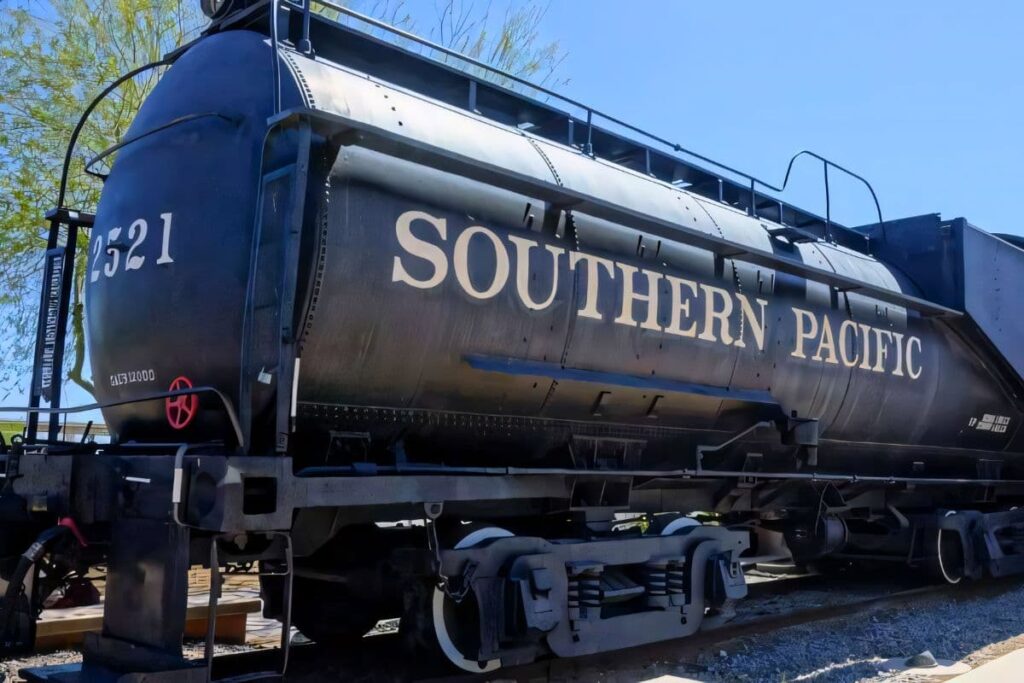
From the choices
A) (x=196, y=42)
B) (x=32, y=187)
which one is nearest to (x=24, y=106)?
(x=32, y=187)

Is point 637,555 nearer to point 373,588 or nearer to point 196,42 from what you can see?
point 373,588

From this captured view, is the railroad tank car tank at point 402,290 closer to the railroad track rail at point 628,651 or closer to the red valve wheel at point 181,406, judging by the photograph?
the red valve wheel at point 181,406

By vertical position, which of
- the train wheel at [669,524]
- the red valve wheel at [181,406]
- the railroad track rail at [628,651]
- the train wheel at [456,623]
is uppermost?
the red valve wheel at [181,406]

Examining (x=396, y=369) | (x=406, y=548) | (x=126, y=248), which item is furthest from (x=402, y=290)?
(x=126, y=248)

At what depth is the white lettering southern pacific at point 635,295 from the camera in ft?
16.2

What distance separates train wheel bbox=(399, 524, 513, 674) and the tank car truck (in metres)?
0.02

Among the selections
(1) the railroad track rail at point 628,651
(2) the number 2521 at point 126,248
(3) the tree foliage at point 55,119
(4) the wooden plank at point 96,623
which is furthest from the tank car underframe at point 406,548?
(3) the tree foliage at point 55,119

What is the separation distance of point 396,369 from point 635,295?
1.99 meters

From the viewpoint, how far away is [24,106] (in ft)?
48.8

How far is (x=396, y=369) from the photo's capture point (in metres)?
4.85

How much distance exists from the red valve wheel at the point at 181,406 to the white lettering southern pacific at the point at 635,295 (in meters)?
1.24

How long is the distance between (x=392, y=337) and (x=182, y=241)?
124 cm

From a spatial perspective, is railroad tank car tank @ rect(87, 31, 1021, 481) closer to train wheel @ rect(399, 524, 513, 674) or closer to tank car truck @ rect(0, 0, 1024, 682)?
tank car truck @ rect(0, 0, 1024, 682)

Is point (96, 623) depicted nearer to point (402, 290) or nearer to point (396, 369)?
point (396, 369)
